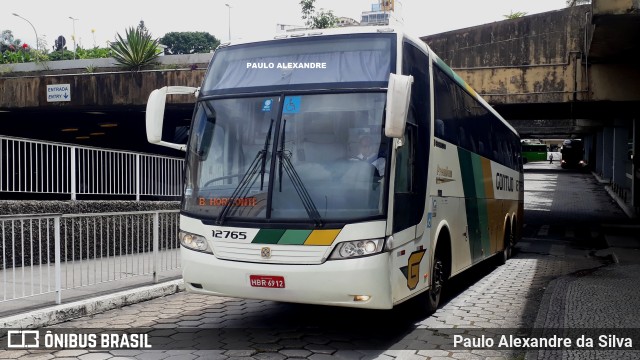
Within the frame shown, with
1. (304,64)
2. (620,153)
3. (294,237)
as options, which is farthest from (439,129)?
(620,153)

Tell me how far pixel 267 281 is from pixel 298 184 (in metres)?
0.99

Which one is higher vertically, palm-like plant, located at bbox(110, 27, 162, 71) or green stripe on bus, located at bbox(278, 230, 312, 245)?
palm-like plant, located at bbox(110, 27, 162, 71)

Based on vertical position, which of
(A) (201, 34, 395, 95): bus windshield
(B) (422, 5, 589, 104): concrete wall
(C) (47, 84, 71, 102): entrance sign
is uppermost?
(B) (422, 5, 589, 104): concrete wall

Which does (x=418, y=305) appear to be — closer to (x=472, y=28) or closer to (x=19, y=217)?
(x=19, y=217)

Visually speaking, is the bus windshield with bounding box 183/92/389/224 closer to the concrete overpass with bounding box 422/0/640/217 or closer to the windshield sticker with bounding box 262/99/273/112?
the windshield sticker with bounding box 262/99/273/112

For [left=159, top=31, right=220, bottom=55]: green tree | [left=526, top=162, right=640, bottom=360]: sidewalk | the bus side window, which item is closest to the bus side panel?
the bus side window

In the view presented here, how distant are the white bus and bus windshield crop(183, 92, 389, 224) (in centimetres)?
→ 1

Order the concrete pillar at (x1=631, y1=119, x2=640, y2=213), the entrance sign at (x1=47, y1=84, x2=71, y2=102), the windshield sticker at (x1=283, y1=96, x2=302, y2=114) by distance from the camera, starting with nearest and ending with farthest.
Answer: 1. the windshield sticker at (x1=283, y1=96, x2=302, y2=114)
2. the entrance sign at (x1=47, y1=84, x2=71, y2=102)
3. the concrete pillar at (x1=631, y1=119, x2=640, y2=213)

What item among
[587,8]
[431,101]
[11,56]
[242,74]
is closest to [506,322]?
[431,101]

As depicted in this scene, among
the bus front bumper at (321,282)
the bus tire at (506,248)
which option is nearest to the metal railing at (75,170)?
the bus front bumper at (321,282)

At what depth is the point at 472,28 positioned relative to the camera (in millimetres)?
21000

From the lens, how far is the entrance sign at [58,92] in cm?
1950

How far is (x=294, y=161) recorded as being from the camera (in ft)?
18.9

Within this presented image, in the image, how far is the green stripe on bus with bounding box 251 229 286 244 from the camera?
5617mm
